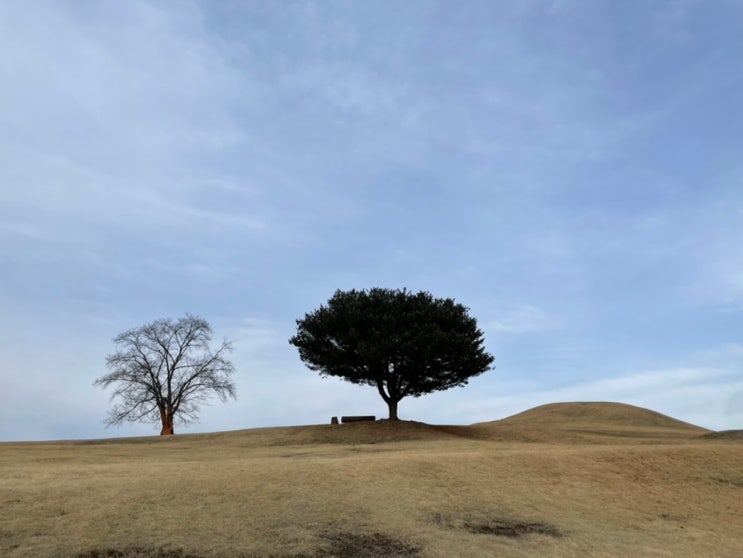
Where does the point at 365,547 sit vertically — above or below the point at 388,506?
below

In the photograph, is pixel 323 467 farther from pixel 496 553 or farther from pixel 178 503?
pixel 496 553

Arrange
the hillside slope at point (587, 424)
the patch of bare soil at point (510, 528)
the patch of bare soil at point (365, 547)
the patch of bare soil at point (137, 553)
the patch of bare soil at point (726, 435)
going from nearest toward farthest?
the patch of bare soil at point (137, 553)
the patch of bare soil at point (365, 547)
the patch of bare soil at point (510, 528)
the hillside slope at point (587, 424)
the patch of bare soil at point (726, 435)

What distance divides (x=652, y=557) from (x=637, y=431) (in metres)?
38.1

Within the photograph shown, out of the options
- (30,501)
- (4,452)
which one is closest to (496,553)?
(30,501)

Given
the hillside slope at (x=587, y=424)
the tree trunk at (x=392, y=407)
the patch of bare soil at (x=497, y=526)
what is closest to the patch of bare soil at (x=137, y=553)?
the patch of bare soil at (x=497, y=526)

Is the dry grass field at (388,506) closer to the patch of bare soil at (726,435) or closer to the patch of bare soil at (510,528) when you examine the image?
the patch of bare soil at (510,528)

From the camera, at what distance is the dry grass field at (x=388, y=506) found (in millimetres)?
15266

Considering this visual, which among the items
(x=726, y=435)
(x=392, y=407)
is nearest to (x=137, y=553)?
(x=392, y=407)

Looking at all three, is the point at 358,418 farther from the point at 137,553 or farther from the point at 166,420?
the point at 137,553

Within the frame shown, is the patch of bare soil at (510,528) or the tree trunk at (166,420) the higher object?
the tree trunk at (166,420)

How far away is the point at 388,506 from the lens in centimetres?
1847

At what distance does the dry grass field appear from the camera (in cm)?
1527

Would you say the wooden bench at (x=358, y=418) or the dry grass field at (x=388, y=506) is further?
the wooden bench at (x=358, y=418)

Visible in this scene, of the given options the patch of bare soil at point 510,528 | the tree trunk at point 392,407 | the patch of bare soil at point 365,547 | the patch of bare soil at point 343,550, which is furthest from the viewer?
the tree trunk at point 392,407
